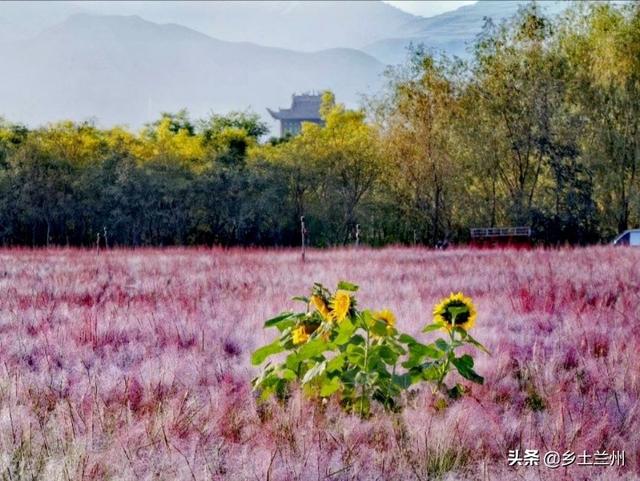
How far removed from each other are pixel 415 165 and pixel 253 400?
68.2 feet

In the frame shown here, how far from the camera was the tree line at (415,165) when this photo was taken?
22484mm

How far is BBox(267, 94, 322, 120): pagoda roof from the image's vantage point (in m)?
86.9

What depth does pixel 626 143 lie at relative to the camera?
73.1ft

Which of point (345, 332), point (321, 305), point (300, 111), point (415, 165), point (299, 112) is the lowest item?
point (345, 332)

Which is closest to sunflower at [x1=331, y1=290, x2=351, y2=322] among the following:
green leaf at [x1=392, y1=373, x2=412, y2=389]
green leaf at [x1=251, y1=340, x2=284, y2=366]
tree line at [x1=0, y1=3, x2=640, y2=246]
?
green leaf at [x1=251, y1=340, x2=284, y2=366]

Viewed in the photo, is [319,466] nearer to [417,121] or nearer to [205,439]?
[205,439]

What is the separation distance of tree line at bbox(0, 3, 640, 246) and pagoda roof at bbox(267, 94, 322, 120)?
60327 mm

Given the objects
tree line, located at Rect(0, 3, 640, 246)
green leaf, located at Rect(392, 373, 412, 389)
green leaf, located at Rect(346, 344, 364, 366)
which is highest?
tree line, located at Rect(0, 3, 640, 246)

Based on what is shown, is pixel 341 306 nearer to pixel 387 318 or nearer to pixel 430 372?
pixel 387 318

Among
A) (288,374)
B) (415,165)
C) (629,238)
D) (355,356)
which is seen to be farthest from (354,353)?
(415,165)

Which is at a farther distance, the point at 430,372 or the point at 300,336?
the point at 430,372

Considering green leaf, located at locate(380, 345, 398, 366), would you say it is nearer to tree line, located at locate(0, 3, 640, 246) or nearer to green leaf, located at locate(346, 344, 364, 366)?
green leaf, located at locate(346, 344, 364, 366)

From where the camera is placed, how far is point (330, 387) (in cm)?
314

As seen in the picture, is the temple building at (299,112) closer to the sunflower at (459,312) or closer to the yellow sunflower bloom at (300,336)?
the sunflower at (459,312)
